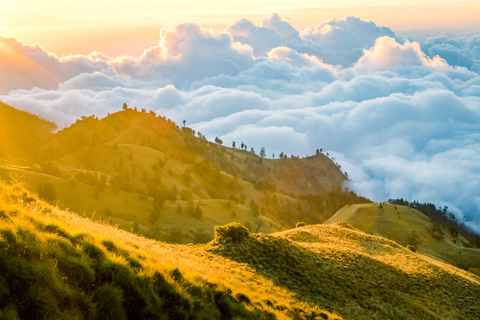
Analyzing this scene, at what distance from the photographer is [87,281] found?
10.1 m

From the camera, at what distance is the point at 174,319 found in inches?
443

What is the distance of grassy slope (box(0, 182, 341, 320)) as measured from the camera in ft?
28.2

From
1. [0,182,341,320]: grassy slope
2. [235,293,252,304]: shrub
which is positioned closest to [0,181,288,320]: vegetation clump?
[0,182,341,320]: grassy slope

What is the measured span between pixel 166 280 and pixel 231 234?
1834 cm

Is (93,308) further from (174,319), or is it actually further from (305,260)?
(305,260)

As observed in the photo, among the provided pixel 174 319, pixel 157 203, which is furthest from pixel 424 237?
pixel 174 319

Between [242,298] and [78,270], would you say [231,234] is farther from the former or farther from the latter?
[78,270]

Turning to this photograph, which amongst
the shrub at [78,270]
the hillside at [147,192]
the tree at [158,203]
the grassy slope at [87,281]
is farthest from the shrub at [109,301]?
the tree at [158,203]

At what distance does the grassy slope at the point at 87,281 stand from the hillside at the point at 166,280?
3cm

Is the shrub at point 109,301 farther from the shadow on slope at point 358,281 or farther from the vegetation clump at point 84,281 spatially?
the shadow on slope at point 358,281

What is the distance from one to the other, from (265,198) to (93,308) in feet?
599

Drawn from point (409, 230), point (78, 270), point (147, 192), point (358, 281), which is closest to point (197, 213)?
point (147, 192)

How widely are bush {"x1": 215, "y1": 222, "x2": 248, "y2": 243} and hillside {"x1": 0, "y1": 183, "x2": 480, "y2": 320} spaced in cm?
11

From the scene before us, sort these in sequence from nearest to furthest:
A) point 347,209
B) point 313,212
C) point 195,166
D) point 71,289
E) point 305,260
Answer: point 71,289, point 305,260, point 347,209, point 195,166, point 313,212
